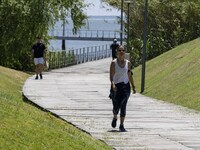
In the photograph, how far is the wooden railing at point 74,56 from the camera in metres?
47.6

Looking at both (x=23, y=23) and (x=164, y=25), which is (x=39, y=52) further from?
(x=164, y=25)

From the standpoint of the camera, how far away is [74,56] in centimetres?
5550

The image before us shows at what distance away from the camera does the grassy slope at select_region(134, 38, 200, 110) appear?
21.3m

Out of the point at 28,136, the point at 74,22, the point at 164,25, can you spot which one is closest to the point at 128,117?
the point at 28,136

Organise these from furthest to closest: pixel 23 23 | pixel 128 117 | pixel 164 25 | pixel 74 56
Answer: pixel 74 56 < pixel 164 25 < pixel 23 23 < pixel 128 117

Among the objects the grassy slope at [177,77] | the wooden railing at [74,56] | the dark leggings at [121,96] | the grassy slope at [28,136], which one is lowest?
the wooden railing at [74,56]

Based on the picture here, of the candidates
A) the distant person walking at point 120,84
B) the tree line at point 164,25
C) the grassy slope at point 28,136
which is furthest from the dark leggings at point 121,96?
the tree line at point 164,25

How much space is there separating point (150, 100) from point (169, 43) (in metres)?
21.8

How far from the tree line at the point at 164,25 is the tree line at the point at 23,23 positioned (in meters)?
5.32

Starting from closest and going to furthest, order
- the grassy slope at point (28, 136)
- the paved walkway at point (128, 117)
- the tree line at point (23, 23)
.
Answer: the grassy slope at point (28, 136) < the paved walkway at point (128, 117) < the tree line at point (23, 23)

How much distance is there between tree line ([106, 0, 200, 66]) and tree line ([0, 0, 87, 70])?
5.32 meters

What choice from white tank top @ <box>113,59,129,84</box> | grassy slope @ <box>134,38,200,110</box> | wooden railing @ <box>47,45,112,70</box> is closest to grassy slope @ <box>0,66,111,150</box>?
white tank top @ <box>113,59,129,84</box>

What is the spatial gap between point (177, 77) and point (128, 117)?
28.5 feet

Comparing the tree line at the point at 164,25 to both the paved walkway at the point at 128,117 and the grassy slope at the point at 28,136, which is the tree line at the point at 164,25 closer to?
the paved walkway at the point at 128,117
